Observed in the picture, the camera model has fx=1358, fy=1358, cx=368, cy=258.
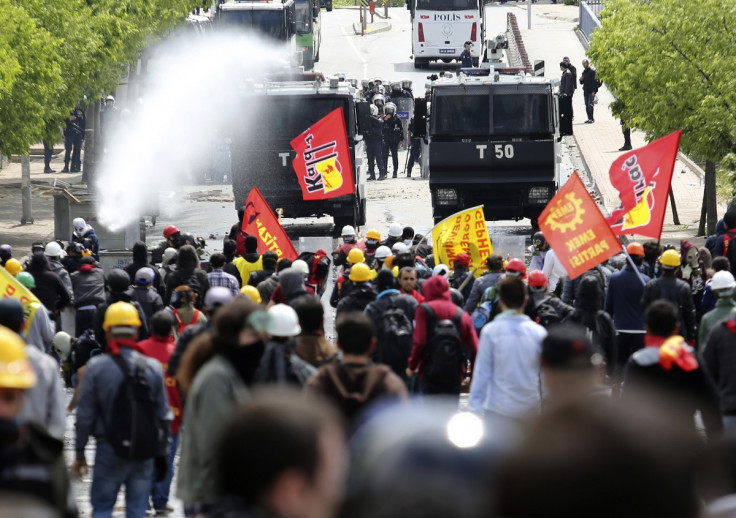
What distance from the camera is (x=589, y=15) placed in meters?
50.8

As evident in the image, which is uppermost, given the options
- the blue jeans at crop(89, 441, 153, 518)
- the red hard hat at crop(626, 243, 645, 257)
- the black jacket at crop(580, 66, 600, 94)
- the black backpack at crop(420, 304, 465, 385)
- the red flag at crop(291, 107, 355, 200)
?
the black jacket at crop(580, 66, 600, 94)

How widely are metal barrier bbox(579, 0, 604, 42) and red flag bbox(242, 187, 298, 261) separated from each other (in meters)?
35.4

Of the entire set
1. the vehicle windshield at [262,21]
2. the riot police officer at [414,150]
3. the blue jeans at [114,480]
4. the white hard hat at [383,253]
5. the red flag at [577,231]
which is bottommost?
the blue jeans at [114,480]

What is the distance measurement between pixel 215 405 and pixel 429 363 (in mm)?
3073

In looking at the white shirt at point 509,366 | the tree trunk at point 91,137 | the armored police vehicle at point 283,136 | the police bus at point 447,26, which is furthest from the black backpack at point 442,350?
the police bus at point 447,26

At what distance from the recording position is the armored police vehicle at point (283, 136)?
2323 centimetres

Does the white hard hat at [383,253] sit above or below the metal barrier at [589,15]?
below

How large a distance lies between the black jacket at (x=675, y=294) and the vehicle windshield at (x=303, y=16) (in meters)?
35.4

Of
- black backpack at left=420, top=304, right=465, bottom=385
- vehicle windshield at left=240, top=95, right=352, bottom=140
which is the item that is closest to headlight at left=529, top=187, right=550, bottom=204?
vehicle windshield at left=240, top=95, right=352, bottom=140

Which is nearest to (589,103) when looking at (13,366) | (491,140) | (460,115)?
(491,140)

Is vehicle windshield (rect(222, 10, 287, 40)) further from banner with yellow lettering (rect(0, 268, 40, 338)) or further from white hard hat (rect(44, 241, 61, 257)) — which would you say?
banner with yellow lettering (rect(0, 268, 40, 338))

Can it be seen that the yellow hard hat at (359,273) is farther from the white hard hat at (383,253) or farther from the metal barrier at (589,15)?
the metal barrier at (589,15)

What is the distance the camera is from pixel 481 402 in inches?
301

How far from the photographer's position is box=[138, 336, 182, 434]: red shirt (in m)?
8.50
